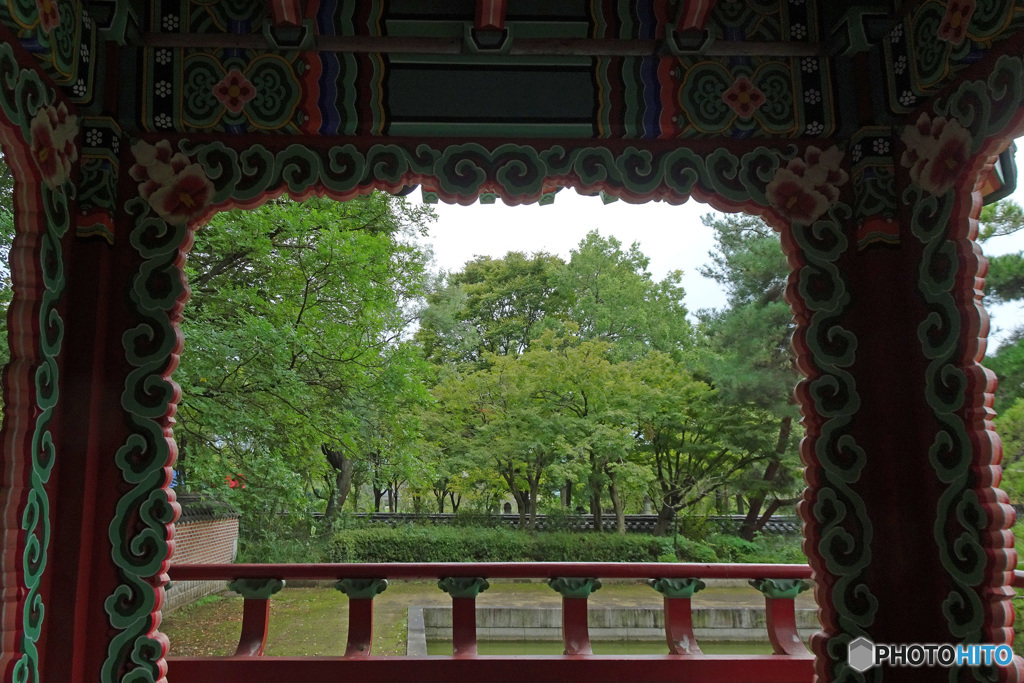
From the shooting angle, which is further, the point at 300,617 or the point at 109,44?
the point at 300,617

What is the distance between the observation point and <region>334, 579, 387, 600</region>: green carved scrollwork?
225 cm

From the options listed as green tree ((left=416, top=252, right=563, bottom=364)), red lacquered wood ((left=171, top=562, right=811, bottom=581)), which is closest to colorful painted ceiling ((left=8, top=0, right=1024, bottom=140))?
red lacquered wood ((left=171, top=562, right=811, bottom=581))

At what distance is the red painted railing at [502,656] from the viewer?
2139mm

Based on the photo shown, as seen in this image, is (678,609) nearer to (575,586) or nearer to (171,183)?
(575,586)

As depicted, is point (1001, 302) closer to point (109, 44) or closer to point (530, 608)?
point (530, 608)

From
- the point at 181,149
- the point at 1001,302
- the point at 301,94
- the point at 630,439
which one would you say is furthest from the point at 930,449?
the point at 630,439

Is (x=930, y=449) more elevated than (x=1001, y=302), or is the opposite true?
(x=1001, y=302)

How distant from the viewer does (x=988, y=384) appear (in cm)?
174

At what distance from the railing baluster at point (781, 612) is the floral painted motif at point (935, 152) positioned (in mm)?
1337

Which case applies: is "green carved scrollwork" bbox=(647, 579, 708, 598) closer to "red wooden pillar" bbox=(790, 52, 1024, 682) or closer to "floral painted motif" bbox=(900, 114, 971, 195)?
"red wooden pillar" bbox=(790, 52, 1024, 682)

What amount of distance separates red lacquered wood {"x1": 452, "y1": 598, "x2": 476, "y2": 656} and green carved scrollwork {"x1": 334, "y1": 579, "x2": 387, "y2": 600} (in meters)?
0.26

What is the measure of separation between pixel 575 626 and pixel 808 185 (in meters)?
1.59

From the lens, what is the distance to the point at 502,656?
2207 millimetres

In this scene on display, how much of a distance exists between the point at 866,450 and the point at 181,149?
2.22 m
